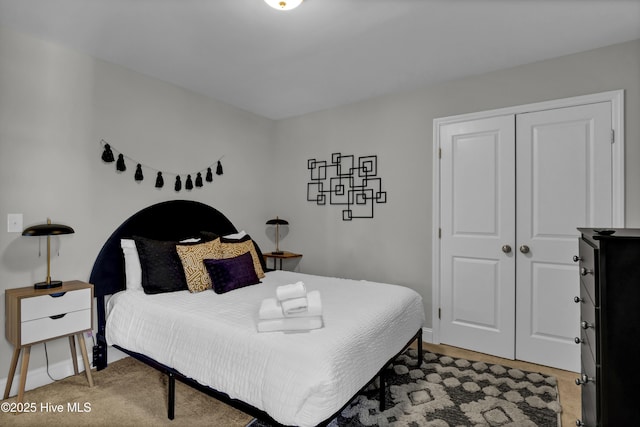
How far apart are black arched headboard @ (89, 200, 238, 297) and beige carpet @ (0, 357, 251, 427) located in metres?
0.68

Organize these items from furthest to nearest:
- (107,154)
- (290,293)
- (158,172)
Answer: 1. (158,172)
2. (107,154)
3. (290,293)

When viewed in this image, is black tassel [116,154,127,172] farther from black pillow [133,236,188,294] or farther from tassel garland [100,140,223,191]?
black pillow [133,236,188,294]

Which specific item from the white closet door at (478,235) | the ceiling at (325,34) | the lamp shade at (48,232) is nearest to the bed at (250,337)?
the lamp shade at (48,232)

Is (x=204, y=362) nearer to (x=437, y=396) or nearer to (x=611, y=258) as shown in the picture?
(x=437, y=396)

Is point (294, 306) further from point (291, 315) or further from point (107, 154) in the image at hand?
point (107, 154)

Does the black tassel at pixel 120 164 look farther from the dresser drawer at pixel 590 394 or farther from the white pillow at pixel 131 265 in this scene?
the dresser drawer at pixel 590 394

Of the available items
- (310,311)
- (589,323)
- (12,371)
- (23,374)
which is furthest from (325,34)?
(12,371)

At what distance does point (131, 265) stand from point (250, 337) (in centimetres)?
154

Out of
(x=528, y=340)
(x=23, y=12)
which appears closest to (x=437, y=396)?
(x=528, y=340)

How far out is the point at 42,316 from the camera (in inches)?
86.8

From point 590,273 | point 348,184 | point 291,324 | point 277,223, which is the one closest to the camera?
point 590,273

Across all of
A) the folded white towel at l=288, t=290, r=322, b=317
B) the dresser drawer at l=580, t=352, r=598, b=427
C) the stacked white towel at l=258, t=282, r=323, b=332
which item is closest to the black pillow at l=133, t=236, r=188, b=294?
the stacked white towel at l=258, t=282, r=323, b=332

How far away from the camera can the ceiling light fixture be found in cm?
195

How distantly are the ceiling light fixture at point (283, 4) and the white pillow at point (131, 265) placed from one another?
211cm
